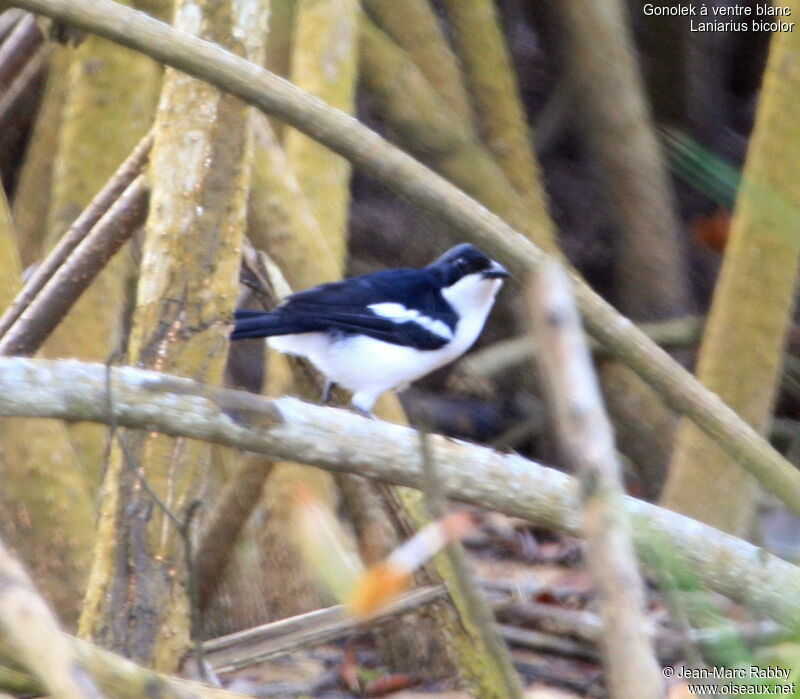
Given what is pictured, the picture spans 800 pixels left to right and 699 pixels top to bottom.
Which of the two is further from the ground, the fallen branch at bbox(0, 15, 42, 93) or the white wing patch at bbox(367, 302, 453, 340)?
the fallen branch at bbox(0, 15, 42, 93)

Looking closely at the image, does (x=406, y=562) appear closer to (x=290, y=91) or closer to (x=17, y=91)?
(x=290, y=91)

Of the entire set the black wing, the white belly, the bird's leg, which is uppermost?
the black wing

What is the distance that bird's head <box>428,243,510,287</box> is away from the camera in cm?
451

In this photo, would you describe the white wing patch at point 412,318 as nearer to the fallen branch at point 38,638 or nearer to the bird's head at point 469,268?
the bird's head at point 469,268

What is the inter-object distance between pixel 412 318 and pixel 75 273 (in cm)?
154

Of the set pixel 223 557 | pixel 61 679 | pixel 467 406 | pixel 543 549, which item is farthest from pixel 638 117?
pixel 61 679

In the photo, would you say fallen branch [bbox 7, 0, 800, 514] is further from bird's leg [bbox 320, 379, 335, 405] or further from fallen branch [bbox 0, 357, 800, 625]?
bird's leg [bbox 320, 379, 335, 405]

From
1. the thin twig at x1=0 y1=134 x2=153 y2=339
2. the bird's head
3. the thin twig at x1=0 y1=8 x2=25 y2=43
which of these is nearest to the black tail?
the thin twig at x1=0 y1=134 x2=153 y2=339

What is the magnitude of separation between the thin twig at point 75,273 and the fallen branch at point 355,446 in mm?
1093

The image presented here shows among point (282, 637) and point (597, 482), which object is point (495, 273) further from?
point (597, 482)

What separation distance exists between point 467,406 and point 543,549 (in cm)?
141

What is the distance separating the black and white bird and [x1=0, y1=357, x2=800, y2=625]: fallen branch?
1.49 m

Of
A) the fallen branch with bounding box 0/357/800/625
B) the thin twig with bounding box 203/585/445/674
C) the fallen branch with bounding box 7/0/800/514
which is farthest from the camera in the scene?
the thin twig with bounding box 203/585/445/674

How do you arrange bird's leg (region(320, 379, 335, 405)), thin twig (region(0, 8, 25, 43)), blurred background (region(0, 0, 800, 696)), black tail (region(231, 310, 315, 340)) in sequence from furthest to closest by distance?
thin twig (region(0, 8, 25, 43)) → bird's leg (region(320, 379, 335, 405)) → black tail (region(231, 310, 315, 340)) → blurred background (region(0, 0, 800, 696))
